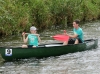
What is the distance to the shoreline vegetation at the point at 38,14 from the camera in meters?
16.0

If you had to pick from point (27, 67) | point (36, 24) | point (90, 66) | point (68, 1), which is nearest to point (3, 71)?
point (27, 67)

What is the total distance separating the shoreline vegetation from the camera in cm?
1600

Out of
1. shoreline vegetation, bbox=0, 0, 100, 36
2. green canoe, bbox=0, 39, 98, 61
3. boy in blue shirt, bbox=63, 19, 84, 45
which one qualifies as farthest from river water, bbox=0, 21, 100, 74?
shoreline vegetation, bbox=0, 0, 100, 36

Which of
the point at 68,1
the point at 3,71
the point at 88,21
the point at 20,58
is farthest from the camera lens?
the point at 88,21

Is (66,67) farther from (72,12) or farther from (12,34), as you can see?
(72,12)

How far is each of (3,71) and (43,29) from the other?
9915mm

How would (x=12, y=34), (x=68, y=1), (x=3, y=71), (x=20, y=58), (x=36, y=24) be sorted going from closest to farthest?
(x=3, y=71), (x=20, y=58), (x=12, y=34), (x=36, y=24), (x=68, y=1)

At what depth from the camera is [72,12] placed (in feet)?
71.3

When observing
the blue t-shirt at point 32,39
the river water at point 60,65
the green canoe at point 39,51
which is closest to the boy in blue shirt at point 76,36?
the green canoe at point 39,51

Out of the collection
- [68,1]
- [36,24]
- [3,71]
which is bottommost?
[3,71]

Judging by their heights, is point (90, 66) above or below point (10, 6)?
below

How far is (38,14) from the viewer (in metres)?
18.9

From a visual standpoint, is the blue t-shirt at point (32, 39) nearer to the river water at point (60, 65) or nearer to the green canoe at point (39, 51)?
the green canoe at point (39, 51)

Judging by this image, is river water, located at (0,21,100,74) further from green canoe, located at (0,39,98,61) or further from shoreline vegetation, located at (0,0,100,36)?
shoreline vegetation, located at (0,0,100,36)
